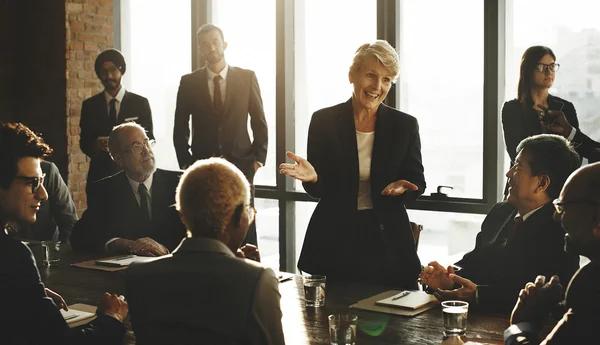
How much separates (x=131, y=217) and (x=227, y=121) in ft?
5.70

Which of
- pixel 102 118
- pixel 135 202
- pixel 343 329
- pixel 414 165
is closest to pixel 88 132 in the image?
pixel 102 118

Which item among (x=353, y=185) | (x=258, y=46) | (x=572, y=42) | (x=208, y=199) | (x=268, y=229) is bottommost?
(x=268, y=229)

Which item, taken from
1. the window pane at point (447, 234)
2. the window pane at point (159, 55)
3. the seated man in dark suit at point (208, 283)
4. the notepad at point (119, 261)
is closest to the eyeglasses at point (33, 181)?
the seated man in dark suit at point (208, 283)

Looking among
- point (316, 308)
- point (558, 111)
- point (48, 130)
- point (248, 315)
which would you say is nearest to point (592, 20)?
point (558, 111)

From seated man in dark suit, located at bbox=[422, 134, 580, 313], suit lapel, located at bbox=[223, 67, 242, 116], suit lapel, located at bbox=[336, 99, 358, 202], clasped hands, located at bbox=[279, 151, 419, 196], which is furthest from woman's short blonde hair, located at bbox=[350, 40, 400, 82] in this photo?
suit lapel, located at bbox=[223, 67, 242, 116]

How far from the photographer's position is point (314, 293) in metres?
2.68

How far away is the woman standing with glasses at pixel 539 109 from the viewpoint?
4.34 meters

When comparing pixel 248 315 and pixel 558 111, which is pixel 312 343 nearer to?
pixel 248 315

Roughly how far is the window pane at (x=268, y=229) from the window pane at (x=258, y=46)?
185mm

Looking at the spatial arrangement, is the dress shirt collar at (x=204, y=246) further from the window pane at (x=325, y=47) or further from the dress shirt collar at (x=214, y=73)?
the window pane at (x=325, y=47)

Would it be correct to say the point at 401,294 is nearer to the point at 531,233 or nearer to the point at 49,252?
the point at 531,233

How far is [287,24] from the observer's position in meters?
6.14

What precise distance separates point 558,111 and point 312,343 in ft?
8.86

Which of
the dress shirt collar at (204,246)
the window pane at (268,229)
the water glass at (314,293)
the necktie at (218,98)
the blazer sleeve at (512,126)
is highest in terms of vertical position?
the necktie at (218,98)
